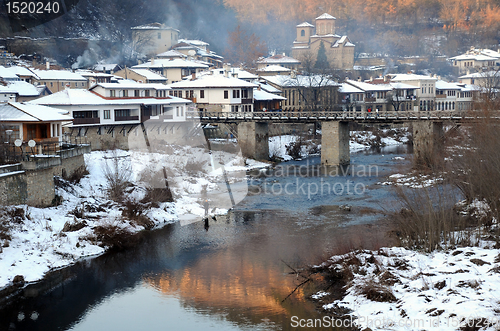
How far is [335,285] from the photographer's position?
19516 millimetres

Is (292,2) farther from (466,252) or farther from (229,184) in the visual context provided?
(466,252)

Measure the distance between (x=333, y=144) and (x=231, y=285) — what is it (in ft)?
99.7

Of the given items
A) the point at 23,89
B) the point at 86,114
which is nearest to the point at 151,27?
the point at 23,89

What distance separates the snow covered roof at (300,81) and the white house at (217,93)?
14.9 metres

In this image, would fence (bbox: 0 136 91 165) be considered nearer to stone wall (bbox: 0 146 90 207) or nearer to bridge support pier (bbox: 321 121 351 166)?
stone wall (bbox: 0 146 90 207)

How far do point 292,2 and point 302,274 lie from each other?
165 m

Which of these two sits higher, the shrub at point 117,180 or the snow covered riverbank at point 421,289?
the shrub at point 117,180

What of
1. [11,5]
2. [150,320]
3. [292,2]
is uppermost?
[292,2]

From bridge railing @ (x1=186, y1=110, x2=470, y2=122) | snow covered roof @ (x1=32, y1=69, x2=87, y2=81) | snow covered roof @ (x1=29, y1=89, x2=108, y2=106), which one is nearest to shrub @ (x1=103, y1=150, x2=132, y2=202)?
snow covered roof @ (x1=29, y1=89, x2=108, y2=106)

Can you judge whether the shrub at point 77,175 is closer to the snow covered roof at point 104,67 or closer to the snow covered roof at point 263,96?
the snow covered roof at point 263,96

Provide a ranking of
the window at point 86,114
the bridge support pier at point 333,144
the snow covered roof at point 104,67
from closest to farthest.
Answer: the window at point 86,114, the bridge support pier at point 333,144, the snow covered roof at point 104,67

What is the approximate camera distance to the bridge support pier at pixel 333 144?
→ 159 feet

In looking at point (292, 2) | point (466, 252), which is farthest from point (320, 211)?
point (292, 2)

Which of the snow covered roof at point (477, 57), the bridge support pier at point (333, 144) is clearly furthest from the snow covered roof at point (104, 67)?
the snow covered roof at point (477, 57)
